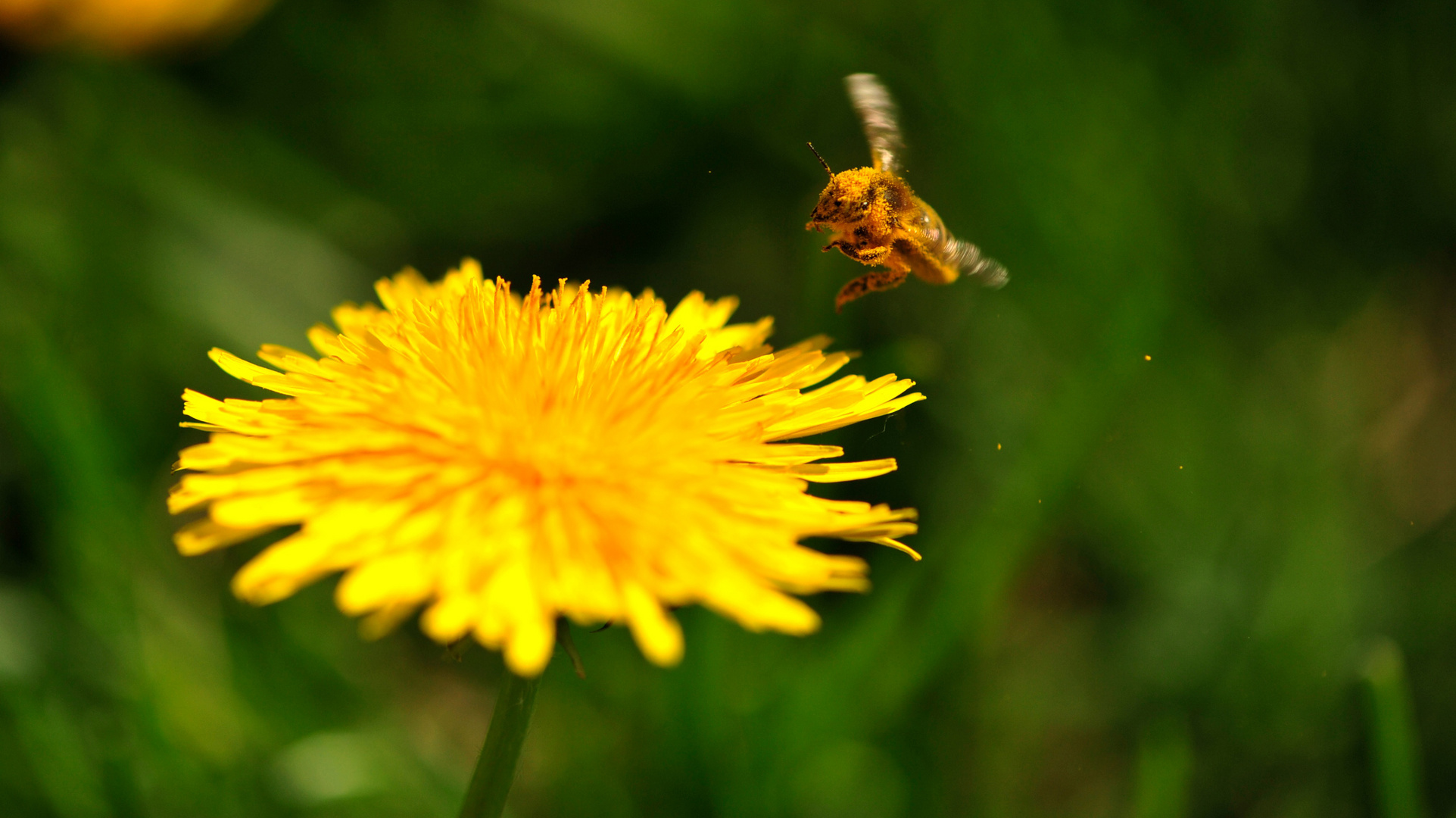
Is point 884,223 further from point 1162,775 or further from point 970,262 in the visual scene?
point 1162,775

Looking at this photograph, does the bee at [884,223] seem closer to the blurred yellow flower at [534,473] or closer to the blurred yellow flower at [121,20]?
the blurred yellow flower at [534,473]

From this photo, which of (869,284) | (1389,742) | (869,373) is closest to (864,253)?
(869,284)

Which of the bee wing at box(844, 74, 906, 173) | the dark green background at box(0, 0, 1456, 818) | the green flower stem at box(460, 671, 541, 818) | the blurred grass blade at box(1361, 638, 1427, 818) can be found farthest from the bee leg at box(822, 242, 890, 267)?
the blurred grass blade at box(1361, 638, 1427, 818)

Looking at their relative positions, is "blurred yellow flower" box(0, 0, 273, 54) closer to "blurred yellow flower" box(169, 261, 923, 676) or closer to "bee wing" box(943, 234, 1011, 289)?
"blurred yellow flower" box(169, 261, 923, 676)

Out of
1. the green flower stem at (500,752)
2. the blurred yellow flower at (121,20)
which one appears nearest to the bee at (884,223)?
the green flower stem at (500,752)

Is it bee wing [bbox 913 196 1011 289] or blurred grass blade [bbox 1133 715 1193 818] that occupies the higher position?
bee wing [bbox 913 196 1011 289]

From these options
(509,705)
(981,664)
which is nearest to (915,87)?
(981,664)

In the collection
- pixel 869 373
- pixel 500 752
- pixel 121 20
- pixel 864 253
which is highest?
pixel 121 20
